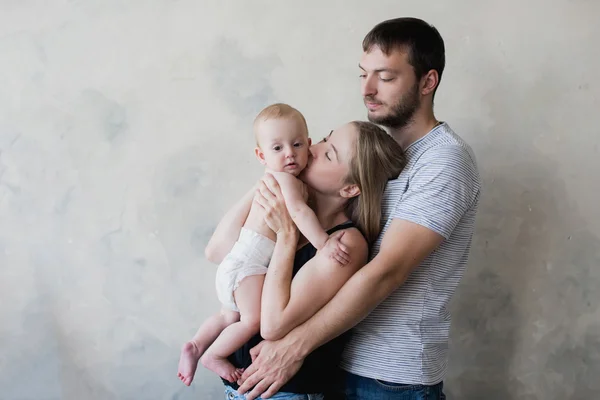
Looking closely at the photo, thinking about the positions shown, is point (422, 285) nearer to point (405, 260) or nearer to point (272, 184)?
point (405, 260)

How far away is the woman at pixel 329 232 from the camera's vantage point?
66.6 inches

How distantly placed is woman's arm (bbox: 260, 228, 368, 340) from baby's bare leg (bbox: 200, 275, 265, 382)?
0.18 feet

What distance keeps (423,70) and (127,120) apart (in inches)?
45.1

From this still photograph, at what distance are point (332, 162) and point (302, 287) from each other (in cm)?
38

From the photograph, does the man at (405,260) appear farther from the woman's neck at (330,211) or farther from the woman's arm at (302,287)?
the woman's neck at (330,211)

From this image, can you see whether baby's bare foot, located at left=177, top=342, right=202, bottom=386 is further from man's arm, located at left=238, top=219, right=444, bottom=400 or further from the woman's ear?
the woman's ear

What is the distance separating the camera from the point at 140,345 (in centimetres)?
243

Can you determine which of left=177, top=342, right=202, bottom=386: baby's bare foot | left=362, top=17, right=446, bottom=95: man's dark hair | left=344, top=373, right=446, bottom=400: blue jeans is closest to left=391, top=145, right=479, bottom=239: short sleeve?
left=362, top=17, right=446, bottom=95: man's dark hair

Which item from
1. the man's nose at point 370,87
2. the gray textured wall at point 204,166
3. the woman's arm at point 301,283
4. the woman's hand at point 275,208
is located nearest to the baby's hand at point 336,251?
the woman's arm at point 301,283

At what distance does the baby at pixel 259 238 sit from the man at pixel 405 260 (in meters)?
0.09

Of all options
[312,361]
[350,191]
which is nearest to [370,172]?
[350,191]

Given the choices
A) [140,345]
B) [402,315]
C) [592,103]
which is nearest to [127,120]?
[140,345]

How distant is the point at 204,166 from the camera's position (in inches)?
93.0

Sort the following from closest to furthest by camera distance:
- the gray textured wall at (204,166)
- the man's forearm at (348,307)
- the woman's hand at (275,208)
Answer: the man's forearm at (348,307) → the woman's hand at (275,208) → the gray textured wall at (204,166)
